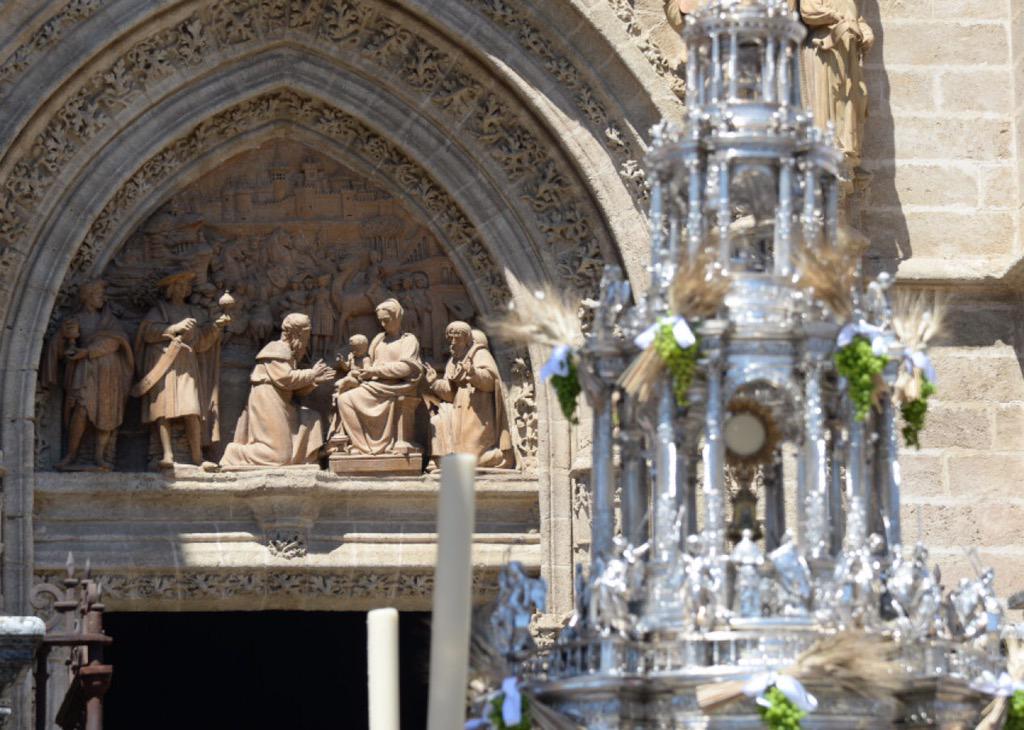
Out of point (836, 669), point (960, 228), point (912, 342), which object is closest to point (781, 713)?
point (836, 669)

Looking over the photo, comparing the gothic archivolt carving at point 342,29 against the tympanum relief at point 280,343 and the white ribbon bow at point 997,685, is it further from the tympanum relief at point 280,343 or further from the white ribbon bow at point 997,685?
the white ribbon bow at point 997,685

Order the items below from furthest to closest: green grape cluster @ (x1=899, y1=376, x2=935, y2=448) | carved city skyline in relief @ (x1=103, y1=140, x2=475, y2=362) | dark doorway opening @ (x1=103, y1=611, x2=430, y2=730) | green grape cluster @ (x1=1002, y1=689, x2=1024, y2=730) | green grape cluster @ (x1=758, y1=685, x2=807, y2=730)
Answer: dark doorway opening @ (x1=103, y1=611, x2=430, y2=730) < carved city skyline in relief @ (x1=103, y1=140, x2=475, y2=362) < green grape cluster @ (x1=899, y1=376, x2=935, y2=448) < green grape cluster @ (x1=1002, y1=689, x2=1024, y2=730) < green grape cluster @ (x1=758, y1=685, x2=807, y2=730)

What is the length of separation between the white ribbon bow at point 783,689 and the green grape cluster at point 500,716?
0.99 m

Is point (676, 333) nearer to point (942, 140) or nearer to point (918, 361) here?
point (918, 361)

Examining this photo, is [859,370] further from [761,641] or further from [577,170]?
[577,170]

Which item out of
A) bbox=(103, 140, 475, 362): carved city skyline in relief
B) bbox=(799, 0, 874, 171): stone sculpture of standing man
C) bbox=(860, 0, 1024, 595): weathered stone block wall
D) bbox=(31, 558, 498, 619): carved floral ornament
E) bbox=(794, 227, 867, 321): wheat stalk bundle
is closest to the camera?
bbox=(794, 227, 867, 321): wheat stalk bundle

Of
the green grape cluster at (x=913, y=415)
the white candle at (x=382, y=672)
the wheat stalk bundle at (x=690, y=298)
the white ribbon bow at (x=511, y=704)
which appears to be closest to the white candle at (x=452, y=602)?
the white candle at (x=382, y=672)

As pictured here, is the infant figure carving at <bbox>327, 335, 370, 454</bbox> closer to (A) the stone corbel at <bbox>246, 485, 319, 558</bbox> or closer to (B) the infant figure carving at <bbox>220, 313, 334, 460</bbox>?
(B) the infant figure carving at <bbox>220, 313, 334, 460</bbox>

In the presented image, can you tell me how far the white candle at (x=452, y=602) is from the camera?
779 centimetres

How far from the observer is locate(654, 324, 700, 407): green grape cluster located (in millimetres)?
11258

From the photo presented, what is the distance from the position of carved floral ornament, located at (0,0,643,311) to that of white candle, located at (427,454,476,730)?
9764mm

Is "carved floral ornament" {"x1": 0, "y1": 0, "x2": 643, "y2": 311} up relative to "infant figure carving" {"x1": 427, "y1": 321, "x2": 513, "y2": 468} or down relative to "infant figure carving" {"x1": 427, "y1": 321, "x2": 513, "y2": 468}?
up


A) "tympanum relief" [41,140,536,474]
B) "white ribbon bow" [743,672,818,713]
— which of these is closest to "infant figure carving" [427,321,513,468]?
"tympanum relief" [41,140,536,474]

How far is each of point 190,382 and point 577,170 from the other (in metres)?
2.69
